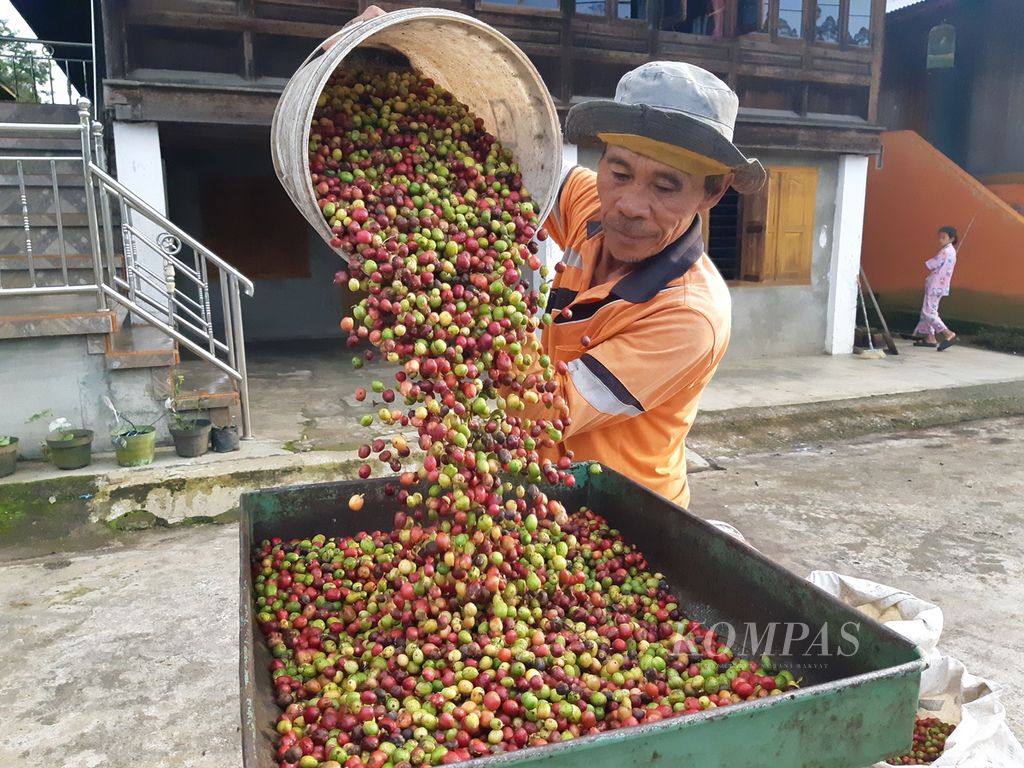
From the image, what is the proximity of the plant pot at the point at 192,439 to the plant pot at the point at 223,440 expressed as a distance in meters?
0.05

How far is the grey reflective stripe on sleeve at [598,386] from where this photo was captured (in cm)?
201

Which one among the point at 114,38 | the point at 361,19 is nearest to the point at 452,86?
the point at 361,19

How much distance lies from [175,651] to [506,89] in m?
2.88

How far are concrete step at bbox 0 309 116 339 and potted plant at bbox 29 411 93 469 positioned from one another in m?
0.56

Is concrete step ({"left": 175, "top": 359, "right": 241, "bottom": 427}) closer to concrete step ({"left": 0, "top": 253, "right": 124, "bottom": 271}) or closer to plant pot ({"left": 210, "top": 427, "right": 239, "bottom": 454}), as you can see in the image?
plant pot ({"left": 210, "top": 427, "right": 239, "bottom": 454})

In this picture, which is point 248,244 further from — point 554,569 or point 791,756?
point 791,756

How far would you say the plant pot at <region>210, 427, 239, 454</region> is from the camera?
520cm

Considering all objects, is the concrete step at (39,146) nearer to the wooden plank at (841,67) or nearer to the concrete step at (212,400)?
the concrete step at (212,400)

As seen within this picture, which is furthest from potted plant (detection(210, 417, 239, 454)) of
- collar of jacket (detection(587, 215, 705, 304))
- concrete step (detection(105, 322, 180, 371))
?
collar of jacket (detection(587, 215, 705, 304))

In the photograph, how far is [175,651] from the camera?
346 centimetres

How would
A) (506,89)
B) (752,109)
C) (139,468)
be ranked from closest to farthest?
(506,89)
(139,468)
(752,109)

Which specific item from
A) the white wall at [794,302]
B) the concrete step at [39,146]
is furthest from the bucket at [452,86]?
the white wall at [794,302]

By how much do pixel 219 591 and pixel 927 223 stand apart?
11.5 m

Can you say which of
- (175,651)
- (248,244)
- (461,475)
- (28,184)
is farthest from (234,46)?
(461,475)
